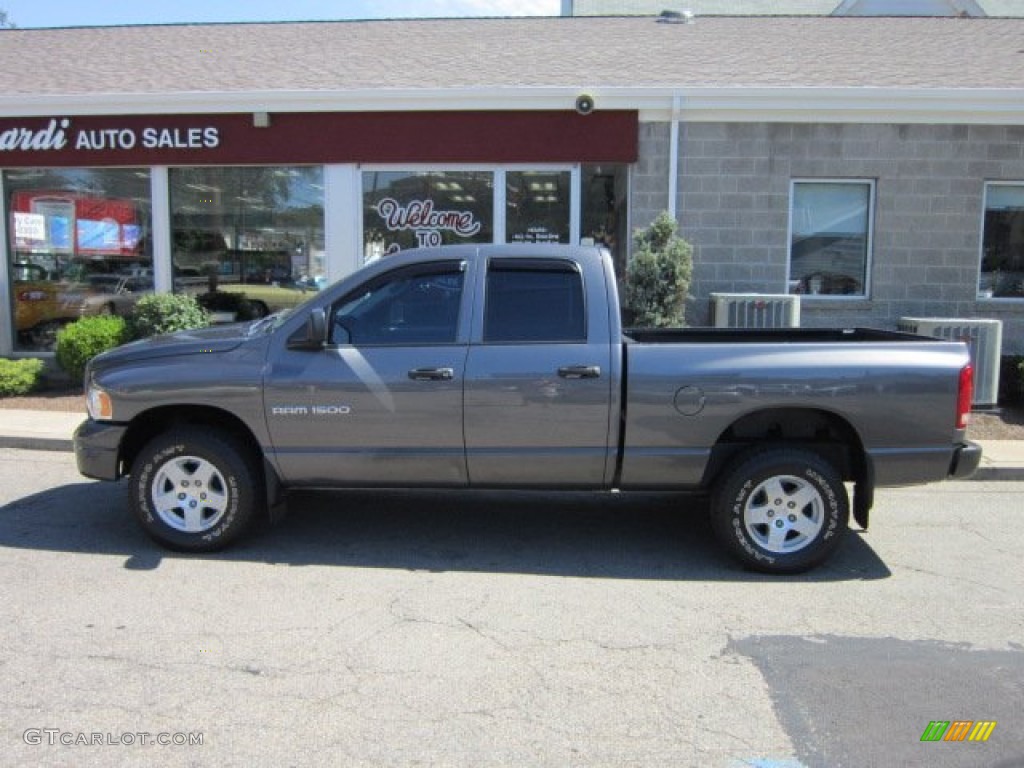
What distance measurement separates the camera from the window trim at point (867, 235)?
10352 mm

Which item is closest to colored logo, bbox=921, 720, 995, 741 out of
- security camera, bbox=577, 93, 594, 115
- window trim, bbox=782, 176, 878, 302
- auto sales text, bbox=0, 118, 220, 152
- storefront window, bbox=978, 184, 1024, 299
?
window trim, bbox=782, 176, 878, 302

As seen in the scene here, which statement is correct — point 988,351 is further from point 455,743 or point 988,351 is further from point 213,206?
point 213,206

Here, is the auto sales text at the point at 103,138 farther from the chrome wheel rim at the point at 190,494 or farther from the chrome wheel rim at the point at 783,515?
the chrome wheel rim at the point at 783,515

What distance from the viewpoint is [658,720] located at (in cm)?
332

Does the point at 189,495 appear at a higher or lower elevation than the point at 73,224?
lower

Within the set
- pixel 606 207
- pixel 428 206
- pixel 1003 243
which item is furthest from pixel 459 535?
pixel 1003 243

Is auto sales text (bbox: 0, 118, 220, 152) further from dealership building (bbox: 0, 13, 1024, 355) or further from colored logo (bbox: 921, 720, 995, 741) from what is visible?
colored logo (bbox: 921, 720, 995, 741)

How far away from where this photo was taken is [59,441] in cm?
816

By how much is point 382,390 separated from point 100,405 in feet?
5.87

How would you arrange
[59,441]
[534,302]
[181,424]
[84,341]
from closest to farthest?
1. [534,302]
2. [181,424]
3. [59,441]
4. [84,341]

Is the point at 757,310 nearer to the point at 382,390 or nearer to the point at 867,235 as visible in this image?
the point at 867,235

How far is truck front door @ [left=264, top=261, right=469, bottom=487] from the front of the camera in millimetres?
4965

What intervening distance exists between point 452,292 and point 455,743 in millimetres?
2762

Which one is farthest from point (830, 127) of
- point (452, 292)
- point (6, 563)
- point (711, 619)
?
point (6, 563)
